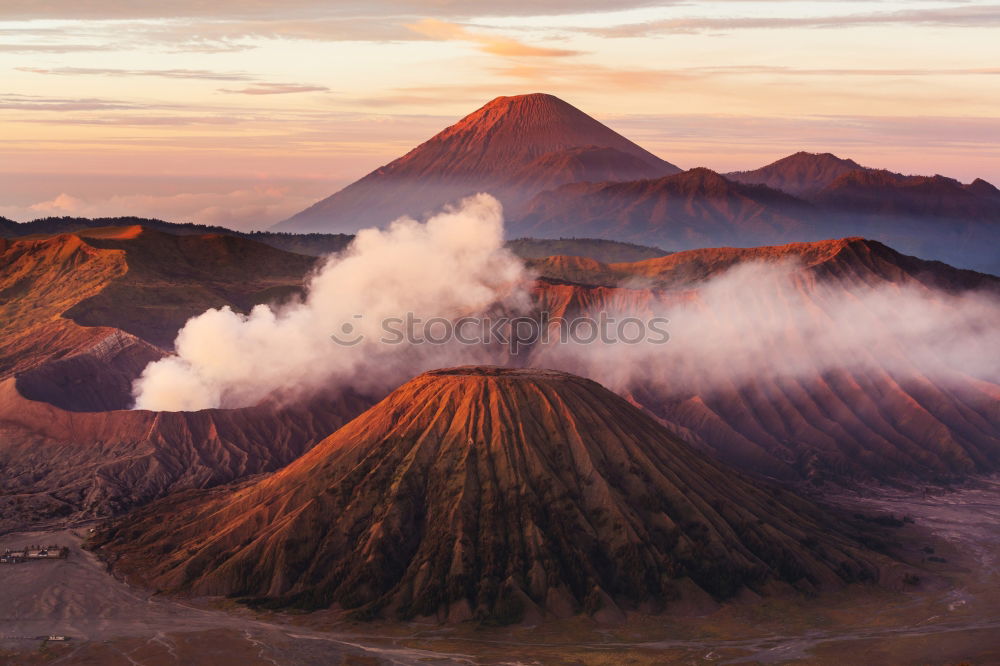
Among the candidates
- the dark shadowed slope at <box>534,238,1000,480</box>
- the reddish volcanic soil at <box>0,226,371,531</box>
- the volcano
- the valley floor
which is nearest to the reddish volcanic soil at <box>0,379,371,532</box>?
the reddish volcanic soil at <box>0,226,371,531</box>

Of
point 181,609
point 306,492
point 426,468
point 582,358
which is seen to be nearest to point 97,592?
point 181,609

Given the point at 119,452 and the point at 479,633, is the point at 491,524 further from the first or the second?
the point at 119,452

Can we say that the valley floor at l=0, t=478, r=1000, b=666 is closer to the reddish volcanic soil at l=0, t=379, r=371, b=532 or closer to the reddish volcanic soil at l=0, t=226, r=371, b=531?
the reddish volcanic soil at l=0, t=379, r=371, b=532

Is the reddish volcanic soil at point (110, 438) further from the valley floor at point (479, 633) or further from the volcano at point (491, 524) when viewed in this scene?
the valley floor at point (479, 633)

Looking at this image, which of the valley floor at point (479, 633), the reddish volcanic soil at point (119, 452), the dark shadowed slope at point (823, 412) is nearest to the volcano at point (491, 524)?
the valley floor at point (479, 633)

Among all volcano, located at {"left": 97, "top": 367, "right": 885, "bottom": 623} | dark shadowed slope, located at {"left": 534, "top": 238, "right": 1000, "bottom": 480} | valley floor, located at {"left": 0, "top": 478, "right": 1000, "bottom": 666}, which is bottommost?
valley floor, located at {"left": 0, "top": 478, "right": 1000, "bottom": 666}

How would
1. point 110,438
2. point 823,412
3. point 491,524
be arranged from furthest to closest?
point 823,412 → point 110,438 → point 491,524

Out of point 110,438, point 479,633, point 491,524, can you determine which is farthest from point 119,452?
point 479,633
